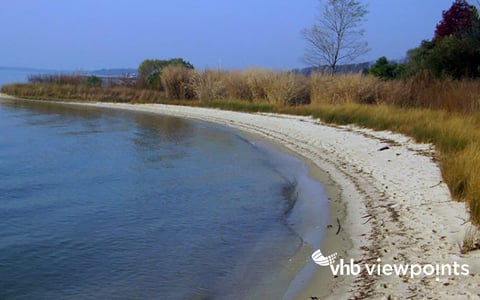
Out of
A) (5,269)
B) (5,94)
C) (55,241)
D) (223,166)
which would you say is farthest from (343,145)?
(5,94)

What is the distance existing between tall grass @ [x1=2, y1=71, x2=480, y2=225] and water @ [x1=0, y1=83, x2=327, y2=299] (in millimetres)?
3098

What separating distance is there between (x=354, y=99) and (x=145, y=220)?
17.3m

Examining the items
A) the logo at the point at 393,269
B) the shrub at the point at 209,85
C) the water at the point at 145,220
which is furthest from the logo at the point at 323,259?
the shrub at the point at 209,85

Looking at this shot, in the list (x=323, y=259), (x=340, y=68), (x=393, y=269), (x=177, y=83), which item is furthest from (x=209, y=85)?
(x=393, y=269)

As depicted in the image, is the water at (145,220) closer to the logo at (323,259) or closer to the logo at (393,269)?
the logo at (323,259)

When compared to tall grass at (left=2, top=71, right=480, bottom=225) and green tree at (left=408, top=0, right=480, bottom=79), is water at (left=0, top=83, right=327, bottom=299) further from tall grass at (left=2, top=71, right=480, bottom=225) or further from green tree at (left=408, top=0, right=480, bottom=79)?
green tree at (left=408, top=0, right=480, bottom=79)

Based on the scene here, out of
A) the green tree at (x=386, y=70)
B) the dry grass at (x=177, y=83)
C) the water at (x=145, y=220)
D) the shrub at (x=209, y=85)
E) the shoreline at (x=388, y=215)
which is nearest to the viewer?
the shoreline at (x=388, y=215)

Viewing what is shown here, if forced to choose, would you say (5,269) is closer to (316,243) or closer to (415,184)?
(316,243)

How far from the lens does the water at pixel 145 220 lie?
5.98 meters

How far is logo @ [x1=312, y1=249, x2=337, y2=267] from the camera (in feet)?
20.1

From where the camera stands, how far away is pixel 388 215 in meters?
7.68

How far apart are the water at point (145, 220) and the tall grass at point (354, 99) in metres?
3.10

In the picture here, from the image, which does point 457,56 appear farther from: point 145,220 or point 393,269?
point 393,269

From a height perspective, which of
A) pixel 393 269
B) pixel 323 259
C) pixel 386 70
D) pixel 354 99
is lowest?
pixel 323 259
